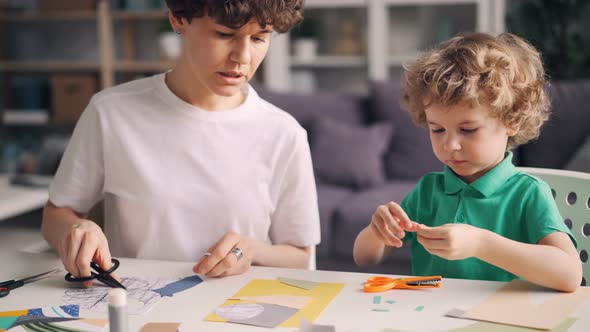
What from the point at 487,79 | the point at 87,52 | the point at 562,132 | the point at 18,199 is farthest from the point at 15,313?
the point at 87,52

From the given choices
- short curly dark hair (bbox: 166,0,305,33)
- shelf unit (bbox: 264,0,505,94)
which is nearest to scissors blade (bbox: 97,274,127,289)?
short curly dark hair (bbox: 166,0,305,33)

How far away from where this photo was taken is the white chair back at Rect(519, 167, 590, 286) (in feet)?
4.47

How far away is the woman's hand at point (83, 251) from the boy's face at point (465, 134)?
61 cm

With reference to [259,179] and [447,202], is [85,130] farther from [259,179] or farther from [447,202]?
[447,202]

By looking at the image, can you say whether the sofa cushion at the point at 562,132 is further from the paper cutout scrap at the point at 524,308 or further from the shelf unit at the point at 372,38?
the paper cutout scrap at the point at 524,308

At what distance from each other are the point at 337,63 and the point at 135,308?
3697 mm

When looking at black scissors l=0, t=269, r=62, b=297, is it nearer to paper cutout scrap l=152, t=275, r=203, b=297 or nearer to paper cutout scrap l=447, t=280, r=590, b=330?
paper cutout scrap l=152, t=275, r=203, b=297

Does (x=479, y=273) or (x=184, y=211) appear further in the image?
(x=184, y=211)

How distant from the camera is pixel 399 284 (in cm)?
112

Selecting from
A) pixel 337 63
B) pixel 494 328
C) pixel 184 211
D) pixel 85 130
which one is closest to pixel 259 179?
pixel 184 211

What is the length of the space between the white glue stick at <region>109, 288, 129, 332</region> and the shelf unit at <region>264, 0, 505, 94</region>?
362 cm

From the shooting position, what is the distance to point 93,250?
1.18m

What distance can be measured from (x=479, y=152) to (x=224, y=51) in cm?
49

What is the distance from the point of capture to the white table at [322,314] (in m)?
0.98
